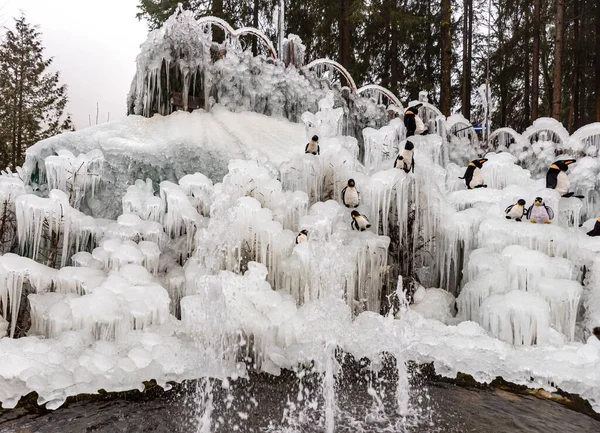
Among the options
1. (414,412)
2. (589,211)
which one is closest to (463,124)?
(589,211)

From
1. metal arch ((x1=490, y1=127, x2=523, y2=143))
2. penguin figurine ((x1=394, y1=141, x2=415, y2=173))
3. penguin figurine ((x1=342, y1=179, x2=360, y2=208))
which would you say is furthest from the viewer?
metal arch ((x1=490, y1=127, x2=523, y2=143))

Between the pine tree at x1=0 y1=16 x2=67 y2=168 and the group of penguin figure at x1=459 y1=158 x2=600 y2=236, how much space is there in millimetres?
19709

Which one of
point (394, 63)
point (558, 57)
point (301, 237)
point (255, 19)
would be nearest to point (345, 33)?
point (394, 63)

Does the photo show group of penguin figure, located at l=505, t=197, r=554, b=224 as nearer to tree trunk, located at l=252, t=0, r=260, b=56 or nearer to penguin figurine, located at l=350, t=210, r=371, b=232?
penguin figurine, located at l=350, t=210, r=371, b=232

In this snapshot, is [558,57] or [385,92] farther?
[385,92]

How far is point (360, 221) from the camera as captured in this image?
6488 millimetres

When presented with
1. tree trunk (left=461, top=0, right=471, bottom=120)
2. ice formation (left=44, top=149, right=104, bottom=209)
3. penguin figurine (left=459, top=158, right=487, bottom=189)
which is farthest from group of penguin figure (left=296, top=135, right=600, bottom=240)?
tree trunk (left=461, top=0, right=471, bottom=120)

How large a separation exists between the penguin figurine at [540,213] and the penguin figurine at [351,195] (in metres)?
2.73

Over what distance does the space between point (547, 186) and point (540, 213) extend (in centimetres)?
120

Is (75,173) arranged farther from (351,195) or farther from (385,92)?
(385,92)

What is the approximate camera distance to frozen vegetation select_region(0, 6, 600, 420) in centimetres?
480

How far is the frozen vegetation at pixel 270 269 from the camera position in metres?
4.80

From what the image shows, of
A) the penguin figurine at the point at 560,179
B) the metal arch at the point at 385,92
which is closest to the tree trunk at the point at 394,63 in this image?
the metal arch at the point at 385,92

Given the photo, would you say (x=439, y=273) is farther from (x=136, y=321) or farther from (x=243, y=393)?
(x=136, y=321)
